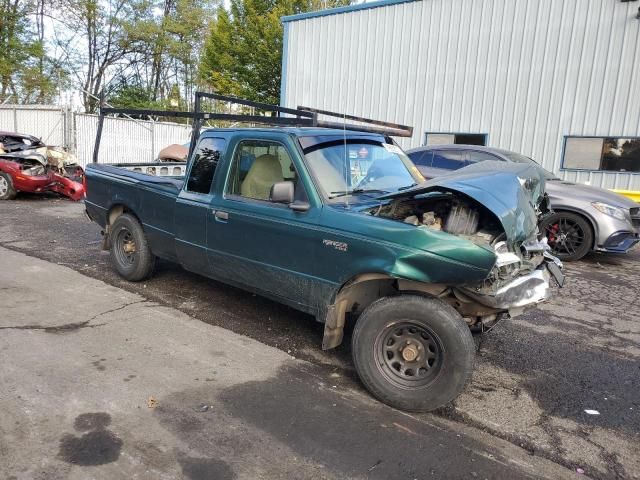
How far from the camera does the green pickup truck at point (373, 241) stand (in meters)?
3.14

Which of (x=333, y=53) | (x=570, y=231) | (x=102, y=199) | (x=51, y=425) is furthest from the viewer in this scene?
(x=333, y=53)

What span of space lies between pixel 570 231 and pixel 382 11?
361 inches

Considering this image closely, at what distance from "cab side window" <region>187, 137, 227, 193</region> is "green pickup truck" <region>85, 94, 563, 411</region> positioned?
0.6 inches

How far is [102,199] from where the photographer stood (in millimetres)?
6008

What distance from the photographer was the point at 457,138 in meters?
13.3

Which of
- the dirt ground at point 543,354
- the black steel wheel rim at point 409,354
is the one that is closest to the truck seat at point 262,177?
the dirt ground at point 543,354

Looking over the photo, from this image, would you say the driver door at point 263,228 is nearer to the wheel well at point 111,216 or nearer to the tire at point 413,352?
the tire at point 413,352

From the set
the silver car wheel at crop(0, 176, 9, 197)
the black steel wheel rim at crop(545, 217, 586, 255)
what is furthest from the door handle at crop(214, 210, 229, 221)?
the silver car wheel at crop(0, 176, 9, 197)

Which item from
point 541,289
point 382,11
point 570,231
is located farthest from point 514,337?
point 382,11

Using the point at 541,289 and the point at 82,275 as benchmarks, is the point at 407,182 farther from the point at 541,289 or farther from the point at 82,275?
the point at 82,275

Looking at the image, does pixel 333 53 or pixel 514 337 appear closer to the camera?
pixel 514 337

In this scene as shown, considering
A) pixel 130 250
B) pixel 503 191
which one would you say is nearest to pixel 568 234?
pixel 503 191

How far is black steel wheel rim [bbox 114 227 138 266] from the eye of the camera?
226 inches

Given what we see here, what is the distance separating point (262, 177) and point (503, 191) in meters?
1.98
